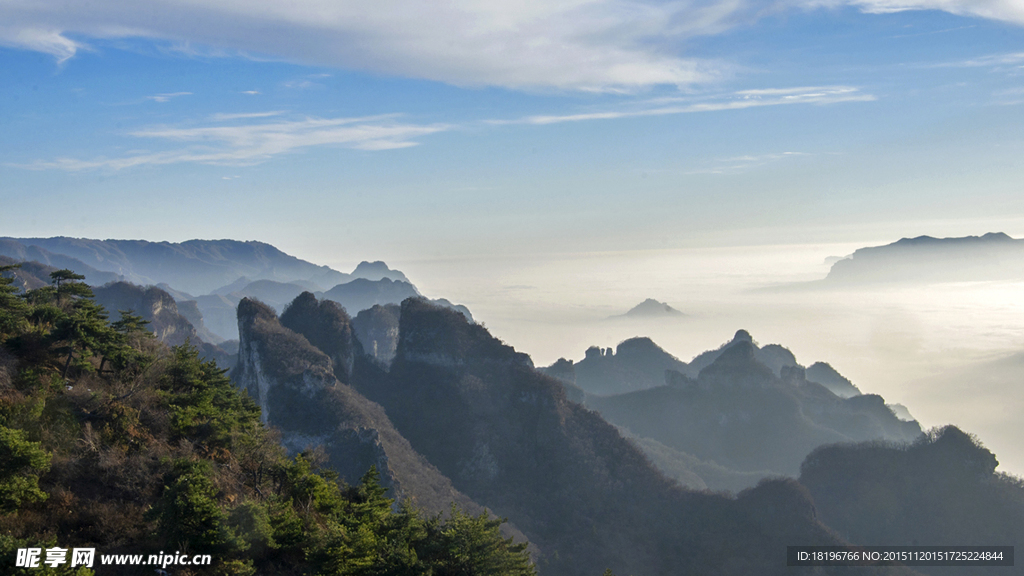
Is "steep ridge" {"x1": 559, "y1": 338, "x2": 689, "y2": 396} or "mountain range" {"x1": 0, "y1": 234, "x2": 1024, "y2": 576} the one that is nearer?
"mountain range" {"x1": 0, "y1": 234, "x2": 1024, "y2": 576}

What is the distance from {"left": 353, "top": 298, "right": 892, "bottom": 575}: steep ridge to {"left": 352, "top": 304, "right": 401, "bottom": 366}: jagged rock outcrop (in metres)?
47.3

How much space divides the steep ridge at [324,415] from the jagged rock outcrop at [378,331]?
188ft

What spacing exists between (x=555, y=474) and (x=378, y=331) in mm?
79624

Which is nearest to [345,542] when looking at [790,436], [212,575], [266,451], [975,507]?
[212,575]

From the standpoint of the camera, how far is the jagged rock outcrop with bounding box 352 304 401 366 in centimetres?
14175

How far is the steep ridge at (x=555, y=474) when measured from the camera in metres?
61.7

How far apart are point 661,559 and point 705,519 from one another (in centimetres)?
830

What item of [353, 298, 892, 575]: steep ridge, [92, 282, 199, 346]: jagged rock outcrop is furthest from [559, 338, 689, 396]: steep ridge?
[92, 282, 199, 346]: jagged rock outcrop

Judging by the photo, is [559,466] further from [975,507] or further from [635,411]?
[635,411]

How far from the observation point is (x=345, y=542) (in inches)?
743

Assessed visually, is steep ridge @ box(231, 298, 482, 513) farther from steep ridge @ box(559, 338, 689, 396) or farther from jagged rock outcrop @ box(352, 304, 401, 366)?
steep ridge @ box(559, 338, 689, 396)

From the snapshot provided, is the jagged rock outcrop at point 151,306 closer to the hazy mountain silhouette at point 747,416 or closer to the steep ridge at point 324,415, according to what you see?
the steep ridge at point 324,415

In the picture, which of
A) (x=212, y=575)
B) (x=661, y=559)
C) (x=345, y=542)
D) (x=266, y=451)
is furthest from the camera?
(x=661, y=559)

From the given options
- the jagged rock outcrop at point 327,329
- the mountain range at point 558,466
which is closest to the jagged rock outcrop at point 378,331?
the jagged rock outcrop at point 327,329
